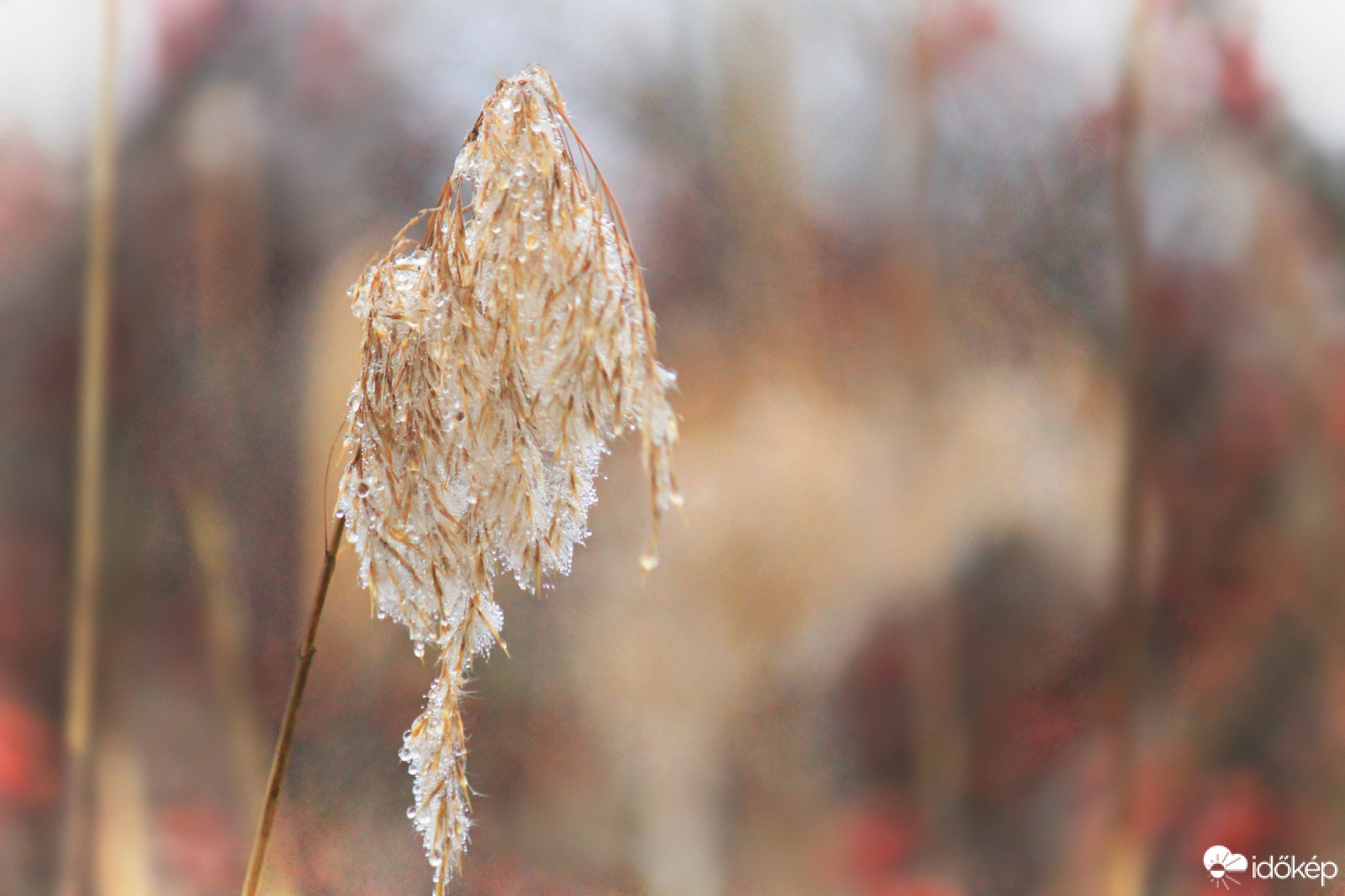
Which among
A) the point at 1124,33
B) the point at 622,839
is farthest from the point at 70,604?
the point at 1124,33

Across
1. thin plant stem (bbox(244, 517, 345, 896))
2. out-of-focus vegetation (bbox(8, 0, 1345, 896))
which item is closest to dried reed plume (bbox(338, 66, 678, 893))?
thin plant stem (bbox(244, 517, 345, 896))

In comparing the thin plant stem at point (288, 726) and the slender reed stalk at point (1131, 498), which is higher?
the slender reed stalk at point (1131, 498)

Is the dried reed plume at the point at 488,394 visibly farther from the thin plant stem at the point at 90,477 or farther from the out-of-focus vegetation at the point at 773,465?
the thin plant stem at the point at 90,477

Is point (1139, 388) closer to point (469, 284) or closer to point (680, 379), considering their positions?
point (680, 379)

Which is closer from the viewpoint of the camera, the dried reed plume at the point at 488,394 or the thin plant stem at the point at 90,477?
the dried reed plume at the point at 488,394

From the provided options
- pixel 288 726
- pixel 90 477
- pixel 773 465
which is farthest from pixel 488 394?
pixel 90 477

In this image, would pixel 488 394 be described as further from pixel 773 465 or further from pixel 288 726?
pixel 773 465

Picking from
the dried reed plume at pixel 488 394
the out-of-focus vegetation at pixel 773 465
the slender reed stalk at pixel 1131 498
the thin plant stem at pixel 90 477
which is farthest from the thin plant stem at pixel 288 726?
the slender reed stalk at pixel 1131 498
